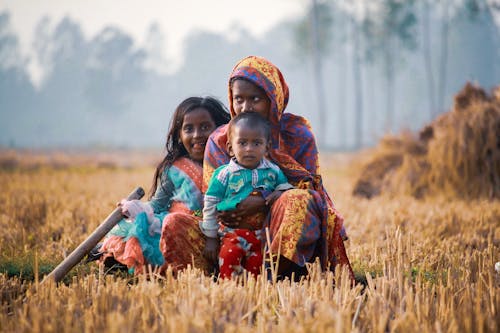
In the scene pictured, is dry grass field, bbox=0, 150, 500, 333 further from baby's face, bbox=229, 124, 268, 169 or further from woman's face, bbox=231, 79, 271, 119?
woman's face, bbox=231, 79, 271, 119

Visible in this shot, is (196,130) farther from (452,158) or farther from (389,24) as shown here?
(389,24)

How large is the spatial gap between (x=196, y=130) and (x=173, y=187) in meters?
0.47

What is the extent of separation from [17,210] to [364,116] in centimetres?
8217

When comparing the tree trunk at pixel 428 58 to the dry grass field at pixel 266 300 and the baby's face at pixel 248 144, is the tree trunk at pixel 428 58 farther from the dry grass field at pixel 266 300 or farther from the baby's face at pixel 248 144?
the baby's face at pixel 248 144

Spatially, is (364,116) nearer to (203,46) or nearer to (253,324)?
(203,46)

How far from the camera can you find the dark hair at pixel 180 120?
3.63 metres

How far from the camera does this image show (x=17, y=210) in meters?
4.77

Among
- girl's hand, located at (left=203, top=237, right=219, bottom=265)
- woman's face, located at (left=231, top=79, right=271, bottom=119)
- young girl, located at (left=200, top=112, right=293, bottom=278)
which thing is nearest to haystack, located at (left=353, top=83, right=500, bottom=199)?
woman's face, located at (left=231, top=79, right=271, bottom=119)

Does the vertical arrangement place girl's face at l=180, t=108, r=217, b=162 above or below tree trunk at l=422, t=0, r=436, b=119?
below

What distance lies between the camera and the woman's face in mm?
3031

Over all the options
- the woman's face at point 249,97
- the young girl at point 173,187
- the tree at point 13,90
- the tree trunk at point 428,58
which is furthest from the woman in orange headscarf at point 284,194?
the tree at point 13,90

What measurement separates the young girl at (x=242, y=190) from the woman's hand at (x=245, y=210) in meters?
0.03

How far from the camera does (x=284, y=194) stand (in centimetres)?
266

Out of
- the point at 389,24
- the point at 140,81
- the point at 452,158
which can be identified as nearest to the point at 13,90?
the point at 140,81
